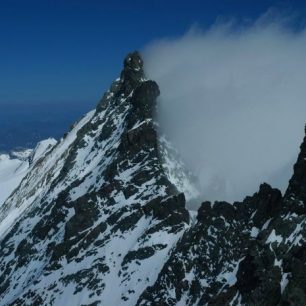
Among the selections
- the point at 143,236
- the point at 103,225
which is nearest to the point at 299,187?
the point at 143,236

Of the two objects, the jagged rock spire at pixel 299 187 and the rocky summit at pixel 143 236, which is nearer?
the rocky summit at pixel 143 236

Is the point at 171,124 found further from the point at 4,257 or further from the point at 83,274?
the point at 83,274

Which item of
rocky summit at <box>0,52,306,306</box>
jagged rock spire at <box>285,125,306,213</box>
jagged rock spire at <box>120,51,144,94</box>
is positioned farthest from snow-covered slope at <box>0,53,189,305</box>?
jagged rock spire at <box>285,125,306,213</box>

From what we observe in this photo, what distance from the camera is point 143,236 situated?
350 ft

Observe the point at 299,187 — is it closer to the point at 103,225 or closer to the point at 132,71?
the point at 103,225

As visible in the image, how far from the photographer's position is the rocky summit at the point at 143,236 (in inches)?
2817

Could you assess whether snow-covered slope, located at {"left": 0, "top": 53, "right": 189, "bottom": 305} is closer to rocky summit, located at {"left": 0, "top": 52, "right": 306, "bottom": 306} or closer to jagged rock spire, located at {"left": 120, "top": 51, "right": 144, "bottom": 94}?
rocky summit, located at {"left": 0, "top": 52, "right": 306, "bottom": 306}

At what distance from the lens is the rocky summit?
71562 mm

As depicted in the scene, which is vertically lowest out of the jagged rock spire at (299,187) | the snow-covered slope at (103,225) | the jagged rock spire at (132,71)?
the jagged rock spire at (299,187)

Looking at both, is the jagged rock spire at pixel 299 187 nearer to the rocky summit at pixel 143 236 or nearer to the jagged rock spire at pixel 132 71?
the rocky summit at pixel 143 236

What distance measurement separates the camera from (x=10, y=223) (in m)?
177

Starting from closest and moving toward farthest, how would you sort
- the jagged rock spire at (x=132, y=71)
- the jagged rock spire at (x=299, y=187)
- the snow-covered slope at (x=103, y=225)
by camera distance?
1. the jagged rock spire at (x=299, y=187)
2. the snow-covered slope at (x=103, y=225)
3. the jagged rock spire at (x=132, y=71)

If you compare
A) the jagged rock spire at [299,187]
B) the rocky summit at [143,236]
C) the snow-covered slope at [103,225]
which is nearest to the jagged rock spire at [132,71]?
the rocky summit at [143,236]

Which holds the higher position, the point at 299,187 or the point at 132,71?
the point at 132,71
